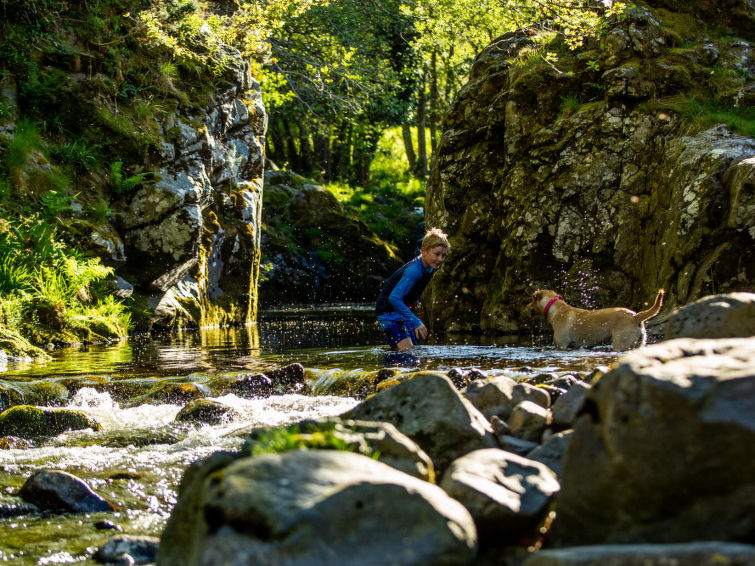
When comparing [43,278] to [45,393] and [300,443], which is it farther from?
[300,443]

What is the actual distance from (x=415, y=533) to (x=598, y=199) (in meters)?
11.8

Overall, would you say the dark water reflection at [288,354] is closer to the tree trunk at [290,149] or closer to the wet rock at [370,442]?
the wet rock at [370,442]

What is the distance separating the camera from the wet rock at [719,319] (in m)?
4.60

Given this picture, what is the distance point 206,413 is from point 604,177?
30.8 ft

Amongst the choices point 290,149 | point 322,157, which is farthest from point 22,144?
point 290,149

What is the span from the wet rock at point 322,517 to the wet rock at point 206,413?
4.61m

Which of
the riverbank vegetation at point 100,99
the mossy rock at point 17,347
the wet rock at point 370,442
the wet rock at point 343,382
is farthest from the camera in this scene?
the riverbank vegetation at point 100,99

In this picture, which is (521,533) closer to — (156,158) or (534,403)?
(534,403)

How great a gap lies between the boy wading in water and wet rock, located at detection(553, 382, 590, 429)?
4637 mm

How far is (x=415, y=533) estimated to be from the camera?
8.97ft

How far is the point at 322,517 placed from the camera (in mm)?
2674

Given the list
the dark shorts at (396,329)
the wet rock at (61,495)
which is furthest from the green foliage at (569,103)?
the wet rock at (61,495)

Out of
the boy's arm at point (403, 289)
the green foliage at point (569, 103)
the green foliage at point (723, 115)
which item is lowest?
the boy's arm at point (403, 289)

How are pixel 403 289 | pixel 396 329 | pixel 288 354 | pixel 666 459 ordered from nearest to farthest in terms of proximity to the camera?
pixel 666 459
pixel 403 289
pixel 396 329
pixel 288 354
